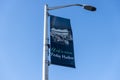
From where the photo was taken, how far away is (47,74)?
13047mm

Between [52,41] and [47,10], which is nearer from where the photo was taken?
[52,41]

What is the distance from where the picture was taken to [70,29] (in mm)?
14508

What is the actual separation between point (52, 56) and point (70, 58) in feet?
2.25

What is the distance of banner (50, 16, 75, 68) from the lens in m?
13.4

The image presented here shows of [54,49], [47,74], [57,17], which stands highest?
[57,17]

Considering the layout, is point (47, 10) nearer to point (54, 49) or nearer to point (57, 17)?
point (57, 17)

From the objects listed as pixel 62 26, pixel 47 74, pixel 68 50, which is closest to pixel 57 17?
pixel 62 26

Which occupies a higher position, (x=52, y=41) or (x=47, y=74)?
(x=52, y=41)

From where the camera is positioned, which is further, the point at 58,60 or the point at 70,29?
the point at 70,29

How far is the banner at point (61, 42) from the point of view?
44.1 feet

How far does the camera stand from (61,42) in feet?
45.6

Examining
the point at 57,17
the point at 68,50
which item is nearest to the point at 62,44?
the point at 68,50

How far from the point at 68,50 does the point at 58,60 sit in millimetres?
699

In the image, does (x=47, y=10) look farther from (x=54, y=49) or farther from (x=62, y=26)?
(x=54, y=49)
